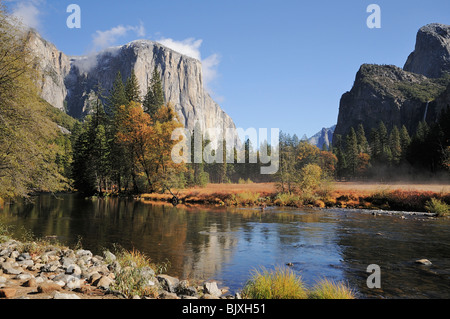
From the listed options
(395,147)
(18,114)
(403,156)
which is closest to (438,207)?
(18,114)

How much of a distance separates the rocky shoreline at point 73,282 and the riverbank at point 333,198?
24.1m

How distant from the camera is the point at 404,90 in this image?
186m

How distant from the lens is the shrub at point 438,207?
78.3 ft

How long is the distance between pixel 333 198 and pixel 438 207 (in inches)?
428

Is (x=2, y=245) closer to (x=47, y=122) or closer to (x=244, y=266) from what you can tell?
(x=47, y=122)

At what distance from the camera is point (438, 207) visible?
79.2ft

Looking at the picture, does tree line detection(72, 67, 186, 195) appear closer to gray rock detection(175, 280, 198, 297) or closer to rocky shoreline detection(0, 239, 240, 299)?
rocky shoreline detection(0, 239, 240, 299)

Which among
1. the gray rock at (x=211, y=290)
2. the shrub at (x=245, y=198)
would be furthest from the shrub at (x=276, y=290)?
the shrub at (x=245, y=198)

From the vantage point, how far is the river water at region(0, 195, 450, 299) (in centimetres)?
956

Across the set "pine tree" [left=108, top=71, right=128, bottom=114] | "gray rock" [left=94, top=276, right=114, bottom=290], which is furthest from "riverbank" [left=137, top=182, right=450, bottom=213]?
"gray rock" [left=94, top=276, right=114, bottom=290]

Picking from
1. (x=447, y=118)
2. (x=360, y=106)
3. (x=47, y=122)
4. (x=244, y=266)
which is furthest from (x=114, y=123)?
(x=360, y=106)

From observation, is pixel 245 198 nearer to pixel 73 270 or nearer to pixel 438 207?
pixel 438 207

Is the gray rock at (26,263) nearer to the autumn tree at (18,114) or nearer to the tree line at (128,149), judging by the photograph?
the autumn tree at (18,114)
